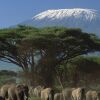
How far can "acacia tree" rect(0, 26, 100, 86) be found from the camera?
46750 millimetres

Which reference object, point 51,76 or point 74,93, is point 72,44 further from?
point 74,93

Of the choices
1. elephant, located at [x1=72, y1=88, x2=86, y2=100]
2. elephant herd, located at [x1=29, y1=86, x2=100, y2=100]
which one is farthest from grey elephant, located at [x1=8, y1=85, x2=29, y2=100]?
elephant, located at [x1=72, y1=88, x2=86, y2=100]

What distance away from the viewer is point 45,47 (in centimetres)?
4706

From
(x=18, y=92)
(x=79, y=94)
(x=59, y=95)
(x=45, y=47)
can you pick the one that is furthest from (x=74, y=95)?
(x=45, y=47)

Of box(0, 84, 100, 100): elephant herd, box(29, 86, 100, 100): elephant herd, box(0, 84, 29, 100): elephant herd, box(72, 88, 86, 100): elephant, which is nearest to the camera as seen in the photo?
box(0, 84, 29, 100): elephant herd

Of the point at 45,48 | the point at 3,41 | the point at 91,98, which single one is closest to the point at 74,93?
the point at 91,98

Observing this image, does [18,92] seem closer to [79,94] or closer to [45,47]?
[79,94]

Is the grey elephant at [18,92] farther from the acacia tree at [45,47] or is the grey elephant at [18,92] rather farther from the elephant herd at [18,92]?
the acacia tree at [45,47]

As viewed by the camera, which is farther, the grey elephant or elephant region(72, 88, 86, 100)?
elephant region(72, 88, 86, 100)

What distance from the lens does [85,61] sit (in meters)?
53.7

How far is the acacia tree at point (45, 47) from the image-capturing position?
4675 cm

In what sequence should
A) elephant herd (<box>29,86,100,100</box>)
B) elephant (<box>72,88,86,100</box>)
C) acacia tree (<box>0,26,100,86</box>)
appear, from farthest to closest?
acacia tree (<box>0,26,100,86</box>) < elephant (<box>72,88,86,100</box>) < elephant herd (<box>29,86,100,100</box>)

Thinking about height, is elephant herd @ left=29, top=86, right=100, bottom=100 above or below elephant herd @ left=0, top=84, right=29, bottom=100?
below

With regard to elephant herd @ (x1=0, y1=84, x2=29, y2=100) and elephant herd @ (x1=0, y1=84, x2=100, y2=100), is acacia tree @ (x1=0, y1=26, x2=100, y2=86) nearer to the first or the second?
elephant herd @ (x1=0, y1=84, x2=100, y2=100)
